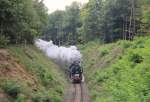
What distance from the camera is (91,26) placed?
99.4m

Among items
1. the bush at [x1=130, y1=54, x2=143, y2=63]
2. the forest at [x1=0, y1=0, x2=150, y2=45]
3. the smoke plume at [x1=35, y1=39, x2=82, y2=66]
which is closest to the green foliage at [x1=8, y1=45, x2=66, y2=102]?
the forest at [x1=0, y1=0, x2=150, y2=45]

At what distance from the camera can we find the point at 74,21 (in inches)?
5379

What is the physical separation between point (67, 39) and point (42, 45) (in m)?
60.5

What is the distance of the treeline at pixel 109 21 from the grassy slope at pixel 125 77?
10.0 meters

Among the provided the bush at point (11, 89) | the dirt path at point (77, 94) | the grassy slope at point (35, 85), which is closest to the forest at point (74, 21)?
the grassy slope at point (35, 85)

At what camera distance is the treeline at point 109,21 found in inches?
2790

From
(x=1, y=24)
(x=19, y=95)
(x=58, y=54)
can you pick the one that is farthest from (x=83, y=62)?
(x=19, y=95)

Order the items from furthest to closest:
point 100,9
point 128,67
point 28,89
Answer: point 100,9 < point 128,67 < point 28,89

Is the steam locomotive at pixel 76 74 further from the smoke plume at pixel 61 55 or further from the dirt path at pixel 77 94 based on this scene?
the smoke plume at pixel 61 55

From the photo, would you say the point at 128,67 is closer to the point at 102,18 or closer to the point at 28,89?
the point at 28,89

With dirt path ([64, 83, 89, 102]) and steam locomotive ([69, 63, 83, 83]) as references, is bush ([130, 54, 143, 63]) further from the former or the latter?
steam locomotive ([69, 63, 83, 83])

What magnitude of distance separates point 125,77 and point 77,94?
12101 mm

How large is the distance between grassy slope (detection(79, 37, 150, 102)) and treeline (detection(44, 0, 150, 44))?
10.0 meters

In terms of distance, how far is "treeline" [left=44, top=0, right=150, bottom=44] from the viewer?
70875 mm
